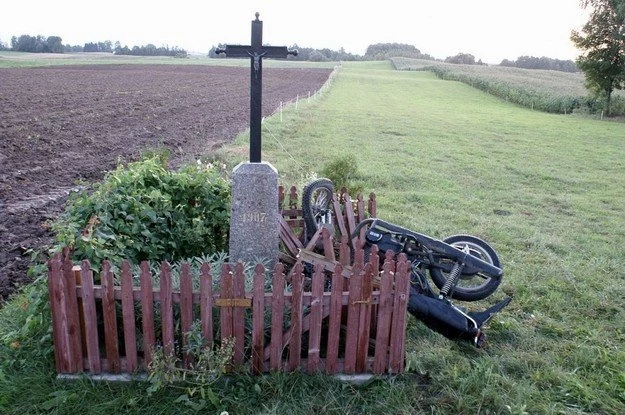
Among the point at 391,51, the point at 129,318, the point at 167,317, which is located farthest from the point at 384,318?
the point at 391,51

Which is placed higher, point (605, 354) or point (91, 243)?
point (91, 243)

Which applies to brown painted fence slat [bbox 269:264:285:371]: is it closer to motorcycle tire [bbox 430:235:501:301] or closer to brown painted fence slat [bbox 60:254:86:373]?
brown painted fence slat [bbox 60:254:86:373]

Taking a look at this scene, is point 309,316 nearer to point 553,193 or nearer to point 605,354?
point 605,354

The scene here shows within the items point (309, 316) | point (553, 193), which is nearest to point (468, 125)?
point (553, 193)

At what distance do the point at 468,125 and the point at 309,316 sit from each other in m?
23.3

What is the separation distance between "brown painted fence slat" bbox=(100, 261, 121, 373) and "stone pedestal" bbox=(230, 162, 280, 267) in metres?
1.44

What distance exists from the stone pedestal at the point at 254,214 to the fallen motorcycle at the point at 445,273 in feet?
3.36

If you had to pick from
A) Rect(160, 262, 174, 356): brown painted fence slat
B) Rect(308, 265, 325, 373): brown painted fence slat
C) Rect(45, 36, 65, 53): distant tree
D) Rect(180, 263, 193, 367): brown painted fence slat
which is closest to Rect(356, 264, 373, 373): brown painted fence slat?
Rect(308, 265, 325, 373): brown painted fence slat

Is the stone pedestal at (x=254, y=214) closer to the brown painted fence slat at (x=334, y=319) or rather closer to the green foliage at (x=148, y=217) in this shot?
the green foliage at (x=148, y=217)

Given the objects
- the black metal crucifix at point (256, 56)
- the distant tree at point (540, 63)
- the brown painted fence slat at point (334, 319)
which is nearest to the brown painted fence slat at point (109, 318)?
the brown painted fence slat at point (334, 319)

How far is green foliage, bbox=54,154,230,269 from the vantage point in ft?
14.9

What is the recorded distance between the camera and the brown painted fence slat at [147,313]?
3.71 meters

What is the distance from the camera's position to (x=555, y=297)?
5773 mm

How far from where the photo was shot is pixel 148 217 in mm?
5266
